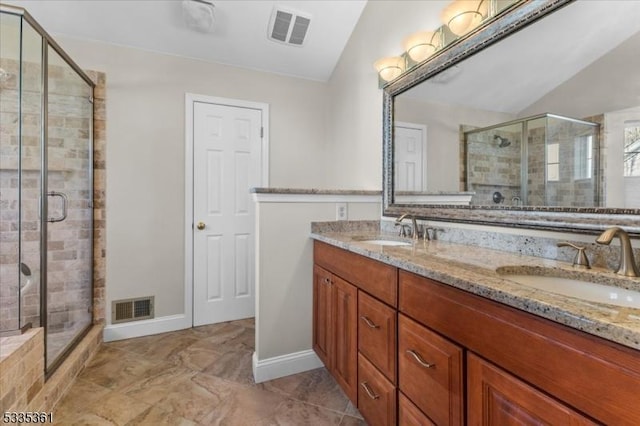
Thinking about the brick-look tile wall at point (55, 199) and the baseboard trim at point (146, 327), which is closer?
the brick-look tile wall at point (55, 199)

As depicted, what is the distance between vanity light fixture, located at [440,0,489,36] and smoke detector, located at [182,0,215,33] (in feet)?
5.74

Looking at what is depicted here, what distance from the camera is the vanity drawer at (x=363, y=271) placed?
3.87 feet

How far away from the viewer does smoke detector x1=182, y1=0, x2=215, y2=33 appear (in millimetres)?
2211

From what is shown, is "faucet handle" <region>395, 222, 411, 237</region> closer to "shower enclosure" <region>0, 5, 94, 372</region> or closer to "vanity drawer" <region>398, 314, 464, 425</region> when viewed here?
"vanity drawer" <region>398, 314, 464, 425</region>

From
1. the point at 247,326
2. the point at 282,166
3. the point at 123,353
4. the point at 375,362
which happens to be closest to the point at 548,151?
the point at 375,362

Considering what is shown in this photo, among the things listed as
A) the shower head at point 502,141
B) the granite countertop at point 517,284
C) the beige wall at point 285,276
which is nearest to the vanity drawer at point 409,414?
the granite countertop at point 517,284

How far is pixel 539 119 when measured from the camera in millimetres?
1217

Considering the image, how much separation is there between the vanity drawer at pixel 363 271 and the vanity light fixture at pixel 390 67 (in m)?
1.28

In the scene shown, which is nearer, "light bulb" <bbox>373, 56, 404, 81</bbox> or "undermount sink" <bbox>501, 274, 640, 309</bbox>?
"undermount sink" <bbox>501, 274, 640, 309</bbox>

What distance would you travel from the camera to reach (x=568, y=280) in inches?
38.1

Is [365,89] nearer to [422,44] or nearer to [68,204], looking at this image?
[422,44]

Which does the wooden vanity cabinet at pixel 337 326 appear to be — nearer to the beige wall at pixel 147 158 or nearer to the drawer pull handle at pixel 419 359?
the drawer pull handle at pixel 419 359

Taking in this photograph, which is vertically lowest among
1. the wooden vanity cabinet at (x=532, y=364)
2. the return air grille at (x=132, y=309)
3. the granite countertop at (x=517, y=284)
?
the return air grille at (x=132, y=309)

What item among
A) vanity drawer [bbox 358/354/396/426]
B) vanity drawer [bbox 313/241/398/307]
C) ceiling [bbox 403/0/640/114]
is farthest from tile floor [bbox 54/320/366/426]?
ceiling [bbox 403/0/640/114]
